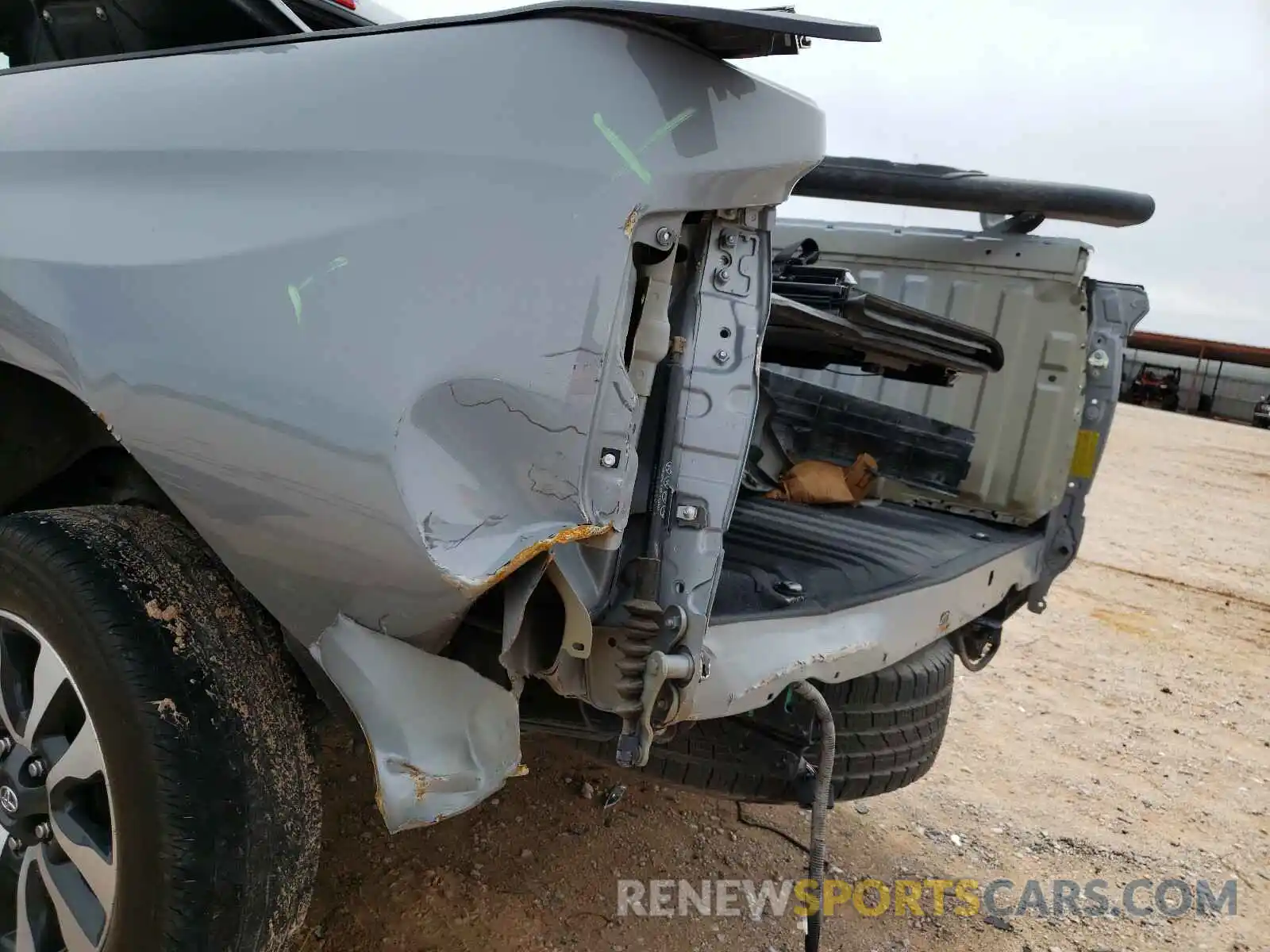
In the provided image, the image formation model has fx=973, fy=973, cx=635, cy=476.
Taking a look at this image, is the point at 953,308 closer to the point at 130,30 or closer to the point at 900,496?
the point at 900,496

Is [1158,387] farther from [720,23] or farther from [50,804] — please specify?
[50,804]

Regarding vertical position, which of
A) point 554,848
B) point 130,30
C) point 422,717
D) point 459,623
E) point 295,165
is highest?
point 130,30

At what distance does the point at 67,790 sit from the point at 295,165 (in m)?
1.13

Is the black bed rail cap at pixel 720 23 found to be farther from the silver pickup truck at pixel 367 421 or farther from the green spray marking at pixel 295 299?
the green spray marking at pixel 295 299

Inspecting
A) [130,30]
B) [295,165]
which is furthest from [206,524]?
[130,30]

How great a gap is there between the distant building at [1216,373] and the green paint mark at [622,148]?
26198 millimetres

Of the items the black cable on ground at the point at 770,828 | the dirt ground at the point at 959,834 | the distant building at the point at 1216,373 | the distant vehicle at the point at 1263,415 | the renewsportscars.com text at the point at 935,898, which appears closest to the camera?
the dirt ground at the point at 959,834

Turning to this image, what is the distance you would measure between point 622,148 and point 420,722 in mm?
928

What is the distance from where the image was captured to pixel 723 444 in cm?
173

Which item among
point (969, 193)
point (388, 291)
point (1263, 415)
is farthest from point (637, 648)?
point (1263, 415)

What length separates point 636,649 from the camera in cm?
163

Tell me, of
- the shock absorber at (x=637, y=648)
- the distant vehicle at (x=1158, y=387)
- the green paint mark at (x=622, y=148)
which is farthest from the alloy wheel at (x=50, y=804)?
the distant vehicle at (x=1158, y=387)

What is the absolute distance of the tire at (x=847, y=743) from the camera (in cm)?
211

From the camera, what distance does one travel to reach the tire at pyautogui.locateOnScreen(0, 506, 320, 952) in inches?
59.7
